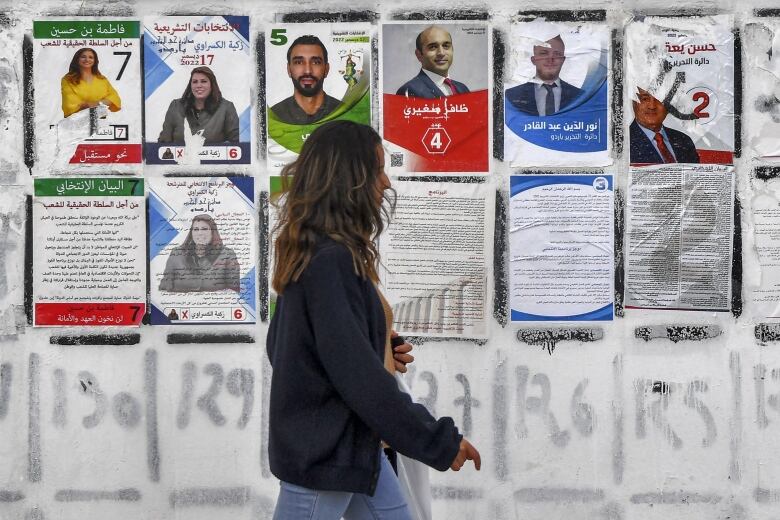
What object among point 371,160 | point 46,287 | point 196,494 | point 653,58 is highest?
point 653,58

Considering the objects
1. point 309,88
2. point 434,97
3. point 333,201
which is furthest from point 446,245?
point 333,201

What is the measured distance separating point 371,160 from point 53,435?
248cm

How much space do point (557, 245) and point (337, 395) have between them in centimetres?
200

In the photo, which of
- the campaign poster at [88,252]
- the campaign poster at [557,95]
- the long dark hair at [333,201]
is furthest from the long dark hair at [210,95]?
the long dark hair at [333,201]

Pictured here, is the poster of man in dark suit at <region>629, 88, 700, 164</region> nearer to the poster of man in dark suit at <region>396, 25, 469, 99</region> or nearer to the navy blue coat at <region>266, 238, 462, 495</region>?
the poster of man in dark suit at <region>396, 25, 469, 99</region>

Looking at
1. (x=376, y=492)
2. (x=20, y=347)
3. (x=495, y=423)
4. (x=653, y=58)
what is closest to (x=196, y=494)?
(x=20, y=347)

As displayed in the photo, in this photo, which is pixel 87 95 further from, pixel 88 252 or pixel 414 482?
pixel 414 482

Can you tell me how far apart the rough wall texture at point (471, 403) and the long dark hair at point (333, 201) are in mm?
1667

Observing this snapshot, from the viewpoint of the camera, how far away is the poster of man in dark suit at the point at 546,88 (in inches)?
171

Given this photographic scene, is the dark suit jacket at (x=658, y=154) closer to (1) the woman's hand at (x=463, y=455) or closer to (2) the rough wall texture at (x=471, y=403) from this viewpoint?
(2) the rough wall texture at (x=471, y=403)

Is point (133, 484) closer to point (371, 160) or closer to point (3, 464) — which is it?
point (3, 464)

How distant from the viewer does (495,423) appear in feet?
14.4

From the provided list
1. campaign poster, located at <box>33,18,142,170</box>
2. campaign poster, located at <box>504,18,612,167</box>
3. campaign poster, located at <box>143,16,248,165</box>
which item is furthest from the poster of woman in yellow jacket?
campaign poster, located at <box>504,18,612,167</box>

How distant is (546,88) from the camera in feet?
14.3
